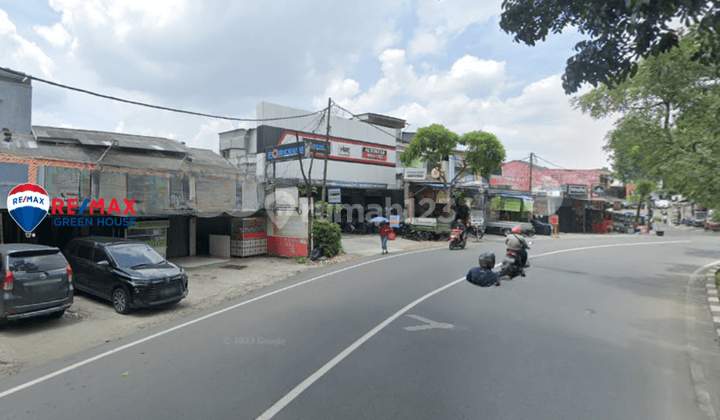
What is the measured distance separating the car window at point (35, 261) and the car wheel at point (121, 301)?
1.32m

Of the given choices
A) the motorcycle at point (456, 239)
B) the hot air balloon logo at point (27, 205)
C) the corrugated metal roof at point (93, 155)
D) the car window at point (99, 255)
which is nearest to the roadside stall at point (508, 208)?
the motorcycle at point (456, 239)

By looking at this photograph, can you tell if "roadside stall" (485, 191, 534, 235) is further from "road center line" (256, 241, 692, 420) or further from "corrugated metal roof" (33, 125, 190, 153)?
Answer: "road center line" (256, 241, 692, 420)

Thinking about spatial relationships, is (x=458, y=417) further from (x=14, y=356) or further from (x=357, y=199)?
(x=357, y=199)

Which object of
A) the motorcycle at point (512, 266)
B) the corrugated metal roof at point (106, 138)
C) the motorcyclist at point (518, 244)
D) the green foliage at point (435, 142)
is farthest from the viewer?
the green foliage at point (435, 142)

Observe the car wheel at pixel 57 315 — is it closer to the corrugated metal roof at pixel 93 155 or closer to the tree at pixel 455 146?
the corrugated metal roof at pixel 93 155

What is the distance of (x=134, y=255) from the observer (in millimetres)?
10125

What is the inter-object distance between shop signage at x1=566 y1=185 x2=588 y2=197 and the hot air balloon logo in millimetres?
43542

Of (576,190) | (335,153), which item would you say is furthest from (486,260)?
(576,190)

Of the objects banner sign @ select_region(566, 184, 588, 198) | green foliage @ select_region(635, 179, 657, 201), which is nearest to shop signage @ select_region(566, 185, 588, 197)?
banner sign @ select_region(566, 184, 588, 198)

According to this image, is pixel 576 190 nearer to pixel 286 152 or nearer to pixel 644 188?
pixel 644 188

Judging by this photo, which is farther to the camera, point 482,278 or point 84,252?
point 482,278

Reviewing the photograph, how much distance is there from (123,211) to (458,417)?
494 inches

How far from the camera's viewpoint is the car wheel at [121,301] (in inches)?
363

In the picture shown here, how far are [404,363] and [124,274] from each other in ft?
22.7
